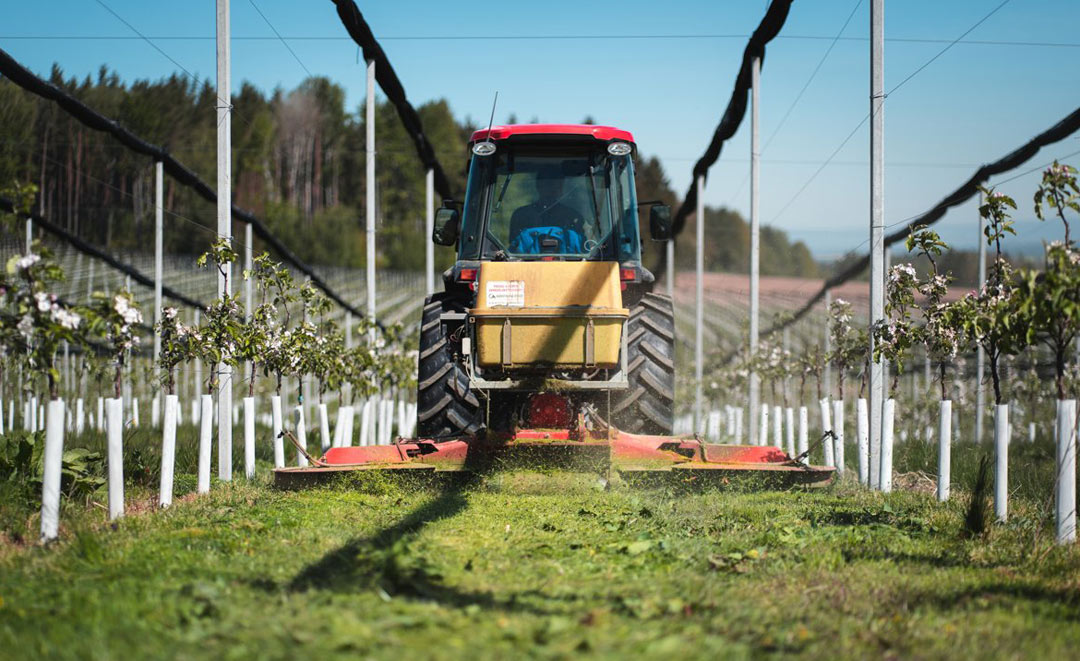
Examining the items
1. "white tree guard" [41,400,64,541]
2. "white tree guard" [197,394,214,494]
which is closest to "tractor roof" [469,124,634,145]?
"white tree guard" [197,394,214,494]

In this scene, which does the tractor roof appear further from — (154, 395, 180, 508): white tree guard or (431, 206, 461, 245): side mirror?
(154, 395, 180, 508): white tree guard

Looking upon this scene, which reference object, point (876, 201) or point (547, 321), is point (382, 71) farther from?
point (547, 321)

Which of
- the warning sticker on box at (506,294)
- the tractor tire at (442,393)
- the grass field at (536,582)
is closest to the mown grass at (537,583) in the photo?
the grass field at (536,582)

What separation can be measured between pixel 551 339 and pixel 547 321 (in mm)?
147

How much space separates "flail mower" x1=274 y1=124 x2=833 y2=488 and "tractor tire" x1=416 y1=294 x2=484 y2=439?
0.01 metres

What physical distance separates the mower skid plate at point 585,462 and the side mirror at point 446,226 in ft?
7.55

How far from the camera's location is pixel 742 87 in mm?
21766

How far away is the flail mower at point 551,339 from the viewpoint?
28.1 ft

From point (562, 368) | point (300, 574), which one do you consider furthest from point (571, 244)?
point (300, 574)

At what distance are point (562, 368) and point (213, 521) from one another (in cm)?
300

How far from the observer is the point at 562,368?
340 inches

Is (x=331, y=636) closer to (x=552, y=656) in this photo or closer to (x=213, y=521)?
(x=552, y=656)

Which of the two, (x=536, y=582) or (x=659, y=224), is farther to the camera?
(x=659, y=224)

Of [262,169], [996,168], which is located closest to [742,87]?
[996,168]
